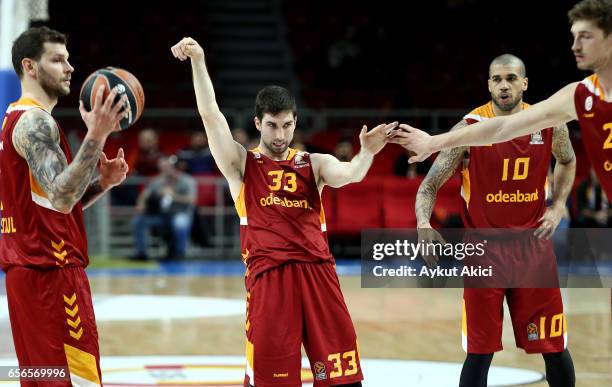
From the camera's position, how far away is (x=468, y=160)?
590cm

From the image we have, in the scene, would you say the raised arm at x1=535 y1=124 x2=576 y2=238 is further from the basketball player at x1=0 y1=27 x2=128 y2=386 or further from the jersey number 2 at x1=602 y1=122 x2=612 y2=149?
the basketball player at x1=0 y1=27 x2=128 y2=386

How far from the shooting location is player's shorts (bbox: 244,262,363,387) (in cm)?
504

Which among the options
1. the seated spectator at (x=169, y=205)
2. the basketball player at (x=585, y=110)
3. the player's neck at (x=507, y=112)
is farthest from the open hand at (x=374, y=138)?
the seated spectator at (x=169, y=205)

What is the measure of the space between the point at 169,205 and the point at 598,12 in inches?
436

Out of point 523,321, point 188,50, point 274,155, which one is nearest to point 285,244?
point 274,155

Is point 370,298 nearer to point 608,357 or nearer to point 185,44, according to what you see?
point 608,357

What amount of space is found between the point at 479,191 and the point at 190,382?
2437 millimetres

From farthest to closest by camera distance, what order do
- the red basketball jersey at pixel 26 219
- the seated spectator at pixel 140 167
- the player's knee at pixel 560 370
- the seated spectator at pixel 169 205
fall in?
the seated spectator at pixel 140 167 → the seated spectator at pixel 169 205 → the player's knee at pixel 560 370 → the red basketball jersey at pixel 26 219

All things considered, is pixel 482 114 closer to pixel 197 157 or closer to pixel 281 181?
pixel 281 181

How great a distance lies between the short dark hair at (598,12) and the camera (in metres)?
4.38

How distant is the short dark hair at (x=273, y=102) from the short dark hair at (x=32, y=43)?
111 centimetres

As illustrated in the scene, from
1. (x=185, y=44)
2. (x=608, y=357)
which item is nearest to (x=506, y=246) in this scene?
(x=185, y=44)

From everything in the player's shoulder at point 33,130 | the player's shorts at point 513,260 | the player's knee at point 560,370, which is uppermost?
the player's shoulder at point 33,130

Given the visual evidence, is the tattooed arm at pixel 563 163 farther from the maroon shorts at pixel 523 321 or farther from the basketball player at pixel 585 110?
the basketball player at pixel 585 110
